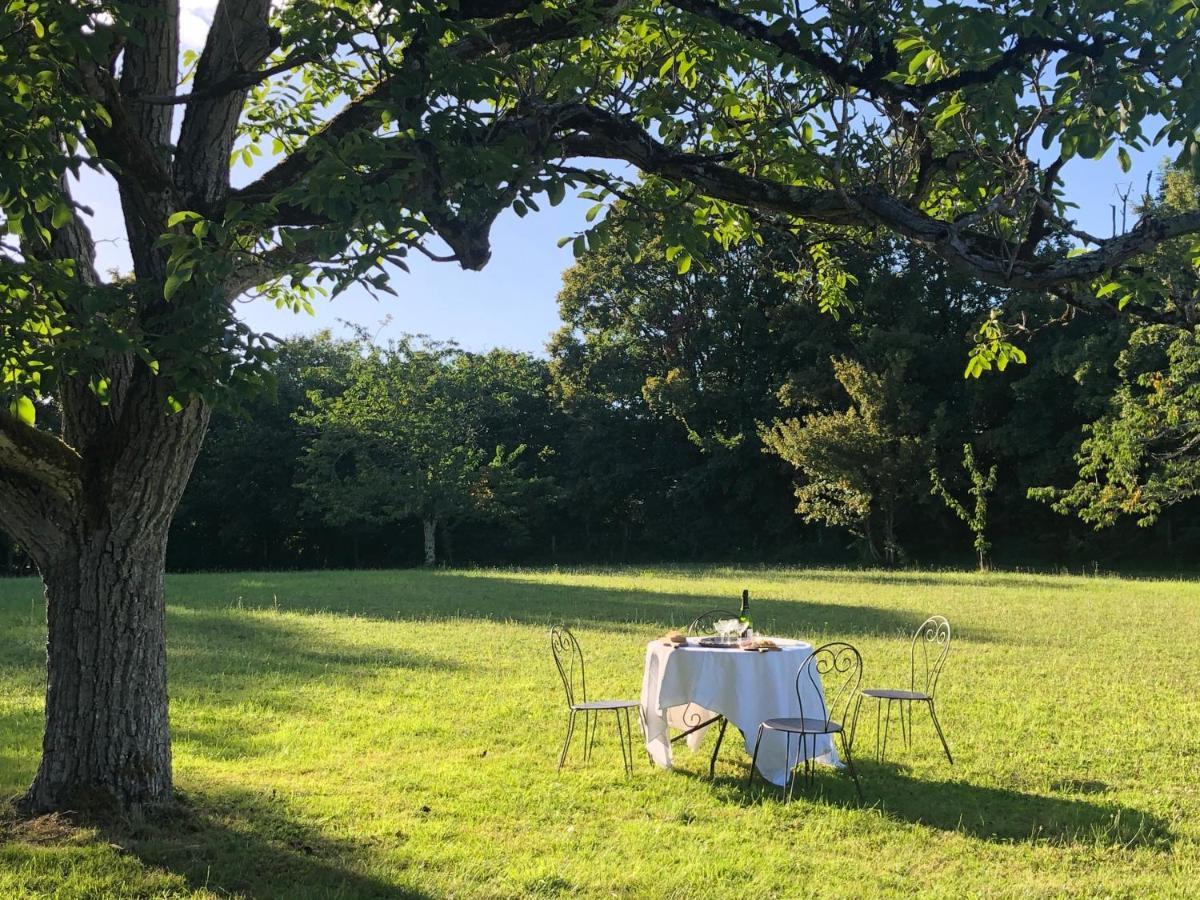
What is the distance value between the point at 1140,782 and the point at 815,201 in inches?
168

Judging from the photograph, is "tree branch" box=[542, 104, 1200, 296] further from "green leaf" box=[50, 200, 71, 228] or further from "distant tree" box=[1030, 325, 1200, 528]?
"distant tree" box=[1030, 325, 1200, 528]

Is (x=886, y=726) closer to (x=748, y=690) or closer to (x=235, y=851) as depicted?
(x=748, y=690)

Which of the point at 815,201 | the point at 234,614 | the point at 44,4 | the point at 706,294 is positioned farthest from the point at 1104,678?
the point at 706,294

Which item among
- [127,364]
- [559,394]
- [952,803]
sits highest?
[559,394]

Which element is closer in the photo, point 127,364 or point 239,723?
point 127,364

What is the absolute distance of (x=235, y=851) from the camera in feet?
14.9

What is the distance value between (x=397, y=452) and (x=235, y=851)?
26117 mm

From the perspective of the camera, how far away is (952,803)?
557 cm

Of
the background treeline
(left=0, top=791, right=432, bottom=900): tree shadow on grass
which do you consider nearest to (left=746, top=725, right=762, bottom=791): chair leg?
(left=0, top=791, right=432, bottom=900): tree shadow on grass

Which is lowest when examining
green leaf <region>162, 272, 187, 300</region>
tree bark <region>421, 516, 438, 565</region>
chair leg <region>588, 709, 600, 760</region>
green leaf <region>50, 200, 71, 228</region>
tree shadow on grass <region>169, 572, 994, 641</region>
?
chair leg <region>588, 709, 600, 760</region>

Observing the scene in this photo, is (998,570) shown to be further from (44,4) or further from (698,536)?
(44,4)

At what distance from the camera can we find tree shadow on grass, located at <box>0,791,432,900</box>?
4172mm

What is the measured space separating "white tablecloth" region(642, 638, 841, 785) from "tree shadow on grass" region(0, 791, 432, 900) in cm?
197

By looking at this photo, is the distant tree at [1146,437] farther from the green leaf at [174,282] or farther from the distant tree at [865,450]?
the green leaf at [174,282]
